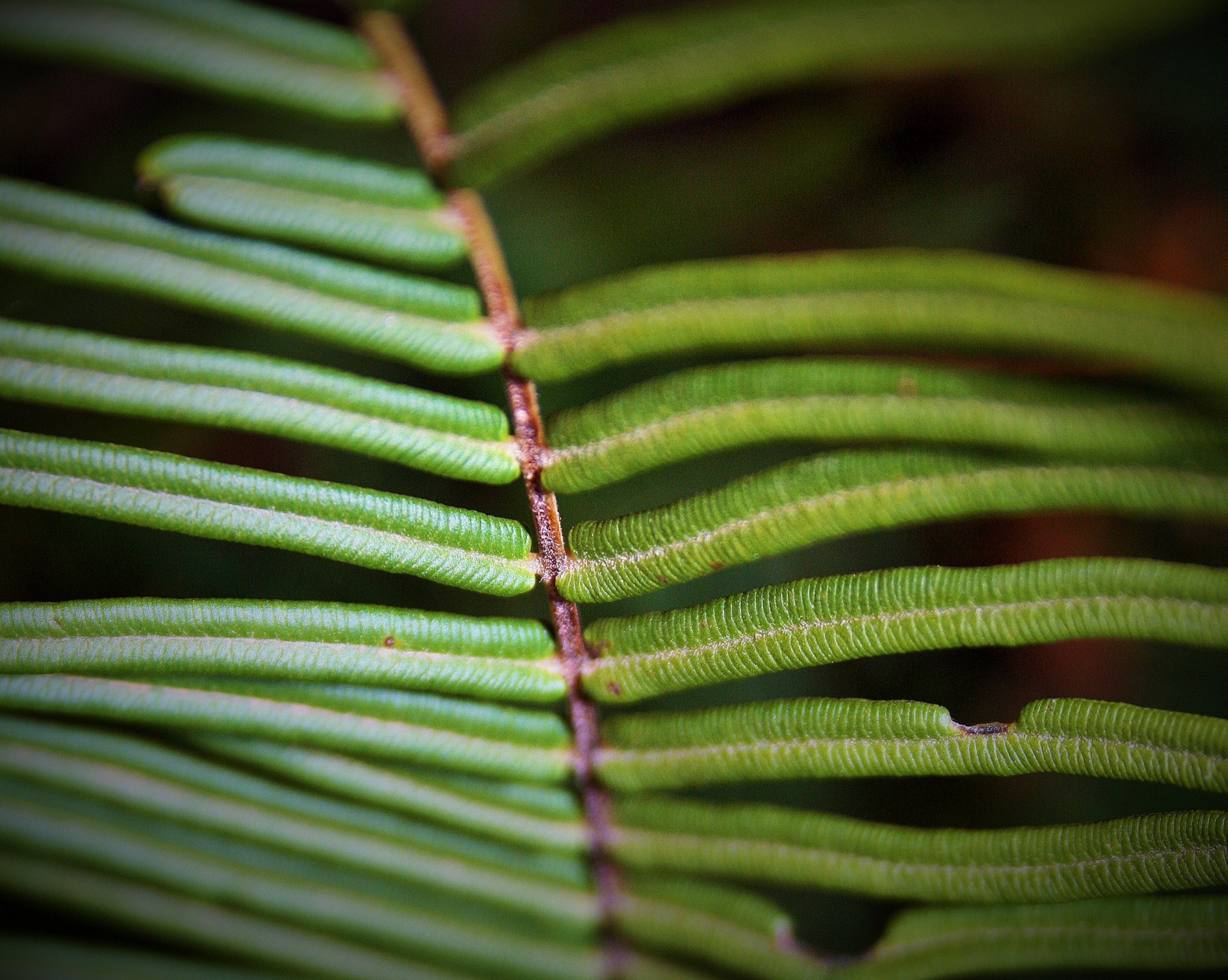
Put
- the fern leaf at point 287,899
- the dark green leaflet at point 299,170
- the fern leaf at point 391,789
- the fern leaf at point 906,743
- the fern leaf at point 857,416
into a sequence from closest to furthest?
the fern leaf at point 906,743
the fern leaf at point 857,416
the dark green leaflet at point 299,170
the fern leaf at point 391,789
the fern leaf at point 287,899

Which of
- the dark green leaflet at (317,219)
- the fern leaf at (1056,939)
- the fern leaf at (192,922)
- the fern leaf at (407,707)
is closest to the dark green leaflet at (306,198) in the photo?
the dark green leaflet at (317,219)

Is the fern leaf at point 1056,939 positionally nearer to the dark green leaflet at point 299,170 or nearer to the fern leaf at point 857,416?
the fern leaf at point 857,416

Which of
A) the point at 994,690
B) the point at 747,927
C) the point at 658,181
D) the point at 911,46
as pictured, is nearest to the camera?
the point at 911,46

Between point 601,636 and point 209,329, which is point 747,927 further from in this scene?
point 209,329

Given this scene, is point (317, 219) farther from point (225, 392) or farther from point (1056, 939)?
point (1056, 939)

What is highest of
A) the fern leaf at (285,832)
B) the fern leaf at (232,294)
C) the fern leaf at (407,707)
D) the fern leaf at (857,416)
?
the fern leaf at (232,294)

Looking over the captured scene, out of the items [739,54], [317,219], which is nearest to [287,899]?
[317,219]

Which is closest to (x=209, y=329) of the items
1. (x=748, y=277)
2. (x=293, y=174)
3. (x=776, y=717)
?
(x=293, y=174)
